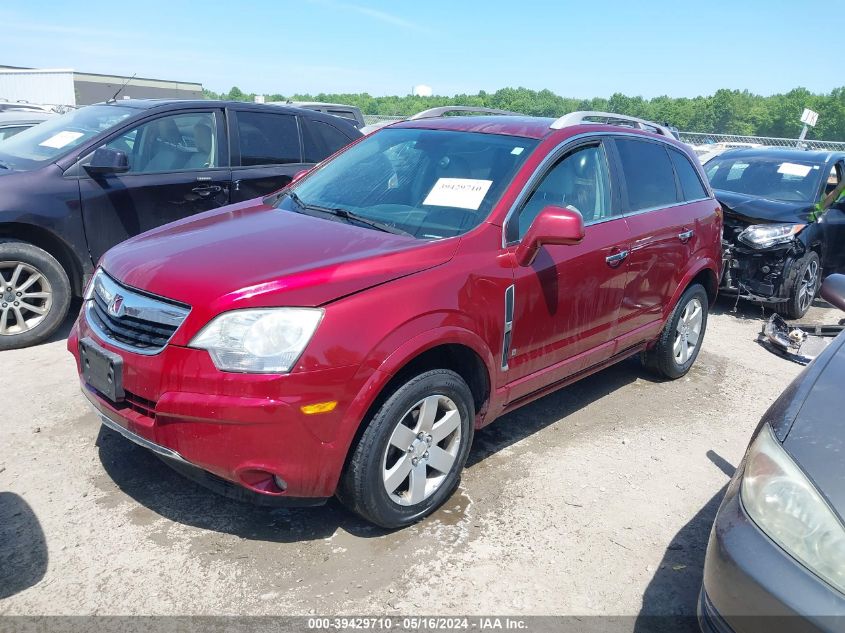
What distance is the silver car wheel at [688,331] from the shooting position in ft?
16.8

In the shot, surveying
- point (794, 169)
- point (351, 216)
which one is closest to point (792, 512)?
point (351, 216)

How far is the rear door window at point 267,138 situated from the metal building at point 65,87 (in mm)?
23731

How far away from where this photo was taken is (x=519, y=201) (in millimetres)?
3451

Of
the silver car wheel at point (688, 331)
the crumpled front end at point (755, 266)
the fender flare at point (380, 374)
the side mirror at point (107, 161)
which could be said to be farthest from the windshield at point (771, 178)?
the side mirror at point (107, 161)

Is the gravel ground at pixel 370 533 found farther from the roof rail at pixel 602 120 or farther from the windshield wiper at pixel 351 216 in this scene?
the roof rail at pixel 602 120

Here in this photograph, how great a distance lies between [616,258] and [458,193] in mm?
1116

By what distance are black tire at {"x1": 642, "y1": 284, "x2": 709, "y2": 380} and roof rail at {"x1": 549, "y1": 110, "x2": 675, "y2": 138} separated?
48.0 inches

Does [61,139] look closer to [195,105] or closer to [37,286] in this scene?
[195,105]

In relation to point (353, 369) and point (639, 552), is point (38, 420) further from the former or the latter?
point (639, 552)

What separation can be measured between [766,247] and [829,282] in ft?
13.1

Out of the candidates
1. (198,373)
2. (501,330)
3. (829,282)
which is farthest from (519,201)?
(198,373)

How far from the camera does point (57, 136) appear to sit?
18.4 ft

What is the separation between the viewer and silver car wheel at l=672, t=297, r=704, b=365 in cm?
511

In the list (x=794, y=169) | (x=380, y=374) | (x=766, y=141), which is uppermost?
(x=766, y=141)
